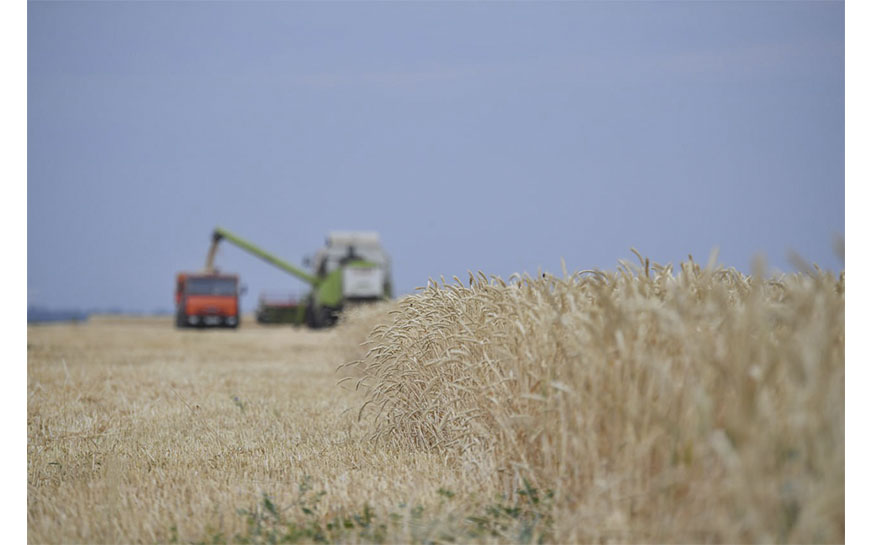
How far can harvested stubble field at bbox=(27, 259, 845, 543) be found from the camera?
9.61 feet

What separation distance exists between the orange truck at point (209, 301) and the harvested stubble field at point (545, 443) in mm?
26962

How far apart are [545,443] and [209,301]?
31.5 m

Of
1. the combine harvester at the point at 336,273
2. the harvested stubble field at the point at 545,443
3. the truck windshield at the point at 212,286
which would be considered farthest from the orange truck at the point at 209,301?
the harvested stubble field at the point at 545,443

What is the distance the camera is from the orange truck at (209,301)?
33.6 metres

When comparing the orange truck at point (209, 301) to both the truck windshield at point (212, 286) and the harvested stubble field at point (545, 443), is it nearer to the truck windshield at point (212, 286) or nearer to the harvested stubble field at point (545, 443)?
the truck windshield at point (212, 286)

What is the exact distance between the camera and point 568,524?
11.8 feet

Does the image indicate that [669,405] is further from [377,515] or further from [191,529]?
[191,529]

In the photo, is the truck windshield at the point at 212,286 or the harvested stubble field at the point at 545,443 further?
the truck windshield at the point at 212,286

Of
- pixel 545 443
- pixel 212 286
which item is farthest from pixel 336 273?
pixel 545 443

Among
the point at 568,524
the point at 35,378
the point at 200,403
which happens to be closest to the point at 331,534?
the point at 568,524

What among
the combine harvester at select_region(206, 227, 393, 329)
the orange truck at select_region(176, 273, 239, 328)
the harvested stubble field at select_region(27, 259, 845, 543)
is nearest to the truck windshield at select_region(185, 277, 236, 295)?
the orange truck at select_region(176, 273, 239, 328)
